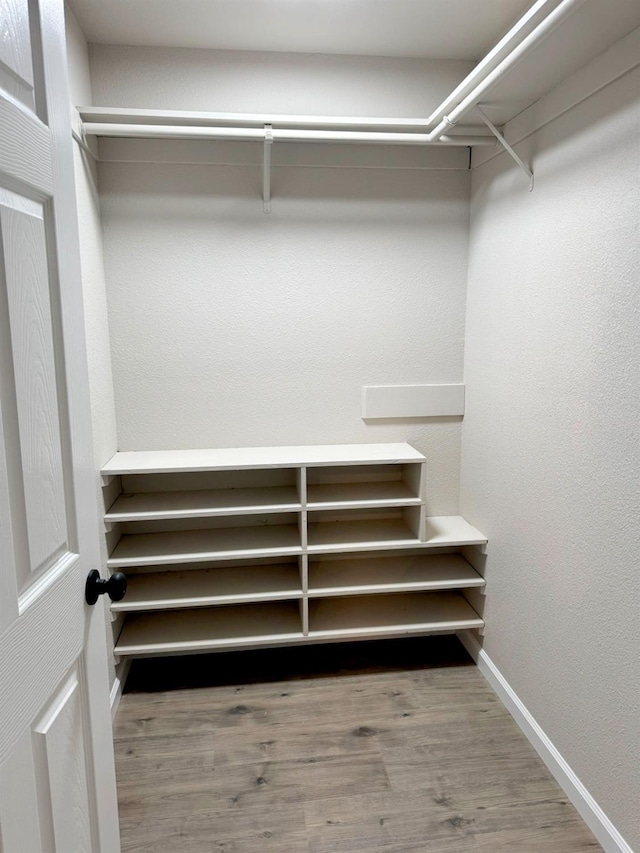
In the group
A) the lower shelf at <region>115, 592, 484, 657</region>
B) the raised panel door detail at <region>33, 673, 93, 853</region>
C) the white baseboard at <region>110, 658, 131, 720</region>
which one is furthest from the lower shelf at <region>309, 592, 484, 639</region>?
the raised panel door detail at <region>33, 673, 93, 853</region>

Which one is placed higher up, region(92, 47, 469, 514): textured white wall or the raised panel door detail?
region(92, 47, 469, 514): textured white wall

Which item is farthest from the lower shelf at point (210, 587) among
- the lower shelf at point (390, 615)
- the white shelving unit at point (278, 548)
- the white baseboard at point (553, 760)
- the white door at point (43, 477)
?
the white door at point (43, 477)

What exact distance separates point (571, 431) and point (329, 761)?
4.61 feet

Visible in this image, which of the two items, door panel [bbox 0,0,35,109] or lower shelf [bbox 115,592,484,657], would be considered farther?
lower shelf [bbox 115,592,484,657]

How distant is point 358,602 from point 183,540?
0.89 m

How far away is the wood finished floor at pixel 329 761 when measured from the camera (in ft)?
5.22

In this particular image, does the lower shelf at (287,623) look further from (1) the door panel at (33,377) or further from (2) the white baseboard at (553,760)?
(1) the door panel at (33,377)

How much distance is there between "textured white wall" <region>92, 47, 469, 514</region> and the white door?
1.30 metres

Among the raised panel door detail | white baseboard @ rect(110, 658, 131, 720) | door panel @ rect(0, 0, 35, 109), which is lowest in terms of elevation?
white baseboard @ rect(110, 658, 131, 720)

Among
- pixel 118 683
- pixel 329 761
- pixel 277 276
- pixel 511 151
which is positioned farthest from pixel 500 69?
pixel 118 683

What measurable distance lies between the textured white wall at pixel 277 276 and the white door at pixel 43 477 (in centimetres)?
130

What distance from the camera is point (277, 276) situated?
7.82 ft

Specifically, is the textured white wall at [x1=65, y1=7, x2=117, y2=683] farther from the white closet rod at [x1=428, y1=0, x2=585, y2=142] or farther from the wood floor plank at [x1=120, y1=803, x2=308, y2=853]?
the white closet rod at [x1=428, y1=0, x2=585, y2=142]

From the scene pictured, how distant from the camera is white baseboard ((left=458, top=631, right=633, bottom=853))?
1511 millimetres
